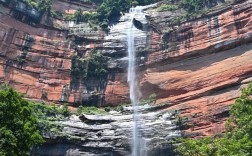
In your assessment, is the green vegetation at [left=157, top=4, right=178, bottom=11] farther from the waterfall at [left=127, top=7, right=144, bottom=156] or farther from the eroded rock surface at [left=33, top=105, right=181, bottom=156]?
the eroded rock surface at [left=33, top=105, right=181, bottom=156]

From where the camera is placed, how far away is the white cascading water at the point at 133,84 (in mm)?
24469

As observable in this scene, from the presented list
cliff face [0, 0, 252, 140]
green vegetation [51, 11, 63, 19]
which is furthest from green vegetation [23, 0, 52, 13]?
cliff face [0, 0, 252, 140]

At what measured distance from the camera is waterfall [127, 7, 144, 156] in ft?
80.2

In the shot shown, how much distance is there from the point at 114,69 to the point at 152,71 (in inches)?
127

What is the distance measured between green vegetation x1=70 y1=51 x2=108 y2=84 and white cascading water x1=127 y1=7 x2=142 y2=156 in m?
2.08

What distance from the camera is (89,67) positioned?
30.9 m

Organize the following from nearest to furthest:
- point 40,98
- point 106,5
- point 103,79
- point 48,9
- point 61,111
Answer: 1. point 61,111
2. point 40,98
3. point 103,79
4. point 48,9
5. point 106,5

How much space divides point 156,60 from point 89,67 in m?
5.46

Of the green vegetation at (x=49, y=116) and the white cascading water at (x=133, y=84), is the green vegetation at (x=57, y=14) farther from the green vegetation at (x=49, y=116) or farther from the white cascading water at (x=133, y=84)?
the green vegetation at (x=49, y=116)

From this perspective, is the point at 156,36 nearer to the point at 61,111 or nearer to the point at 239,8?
the point at 239,8

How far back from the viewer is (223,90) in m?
25.0

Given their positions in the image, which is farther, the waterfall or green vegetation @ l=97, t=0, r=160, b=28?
green vegetation @ l=97, t=0, r=160, b=28

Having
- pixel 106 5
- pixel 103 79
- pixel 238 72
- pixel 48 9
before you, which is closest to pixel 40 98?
pixel 103 79

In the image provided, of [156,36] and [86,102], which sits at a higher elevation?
[156,36]
